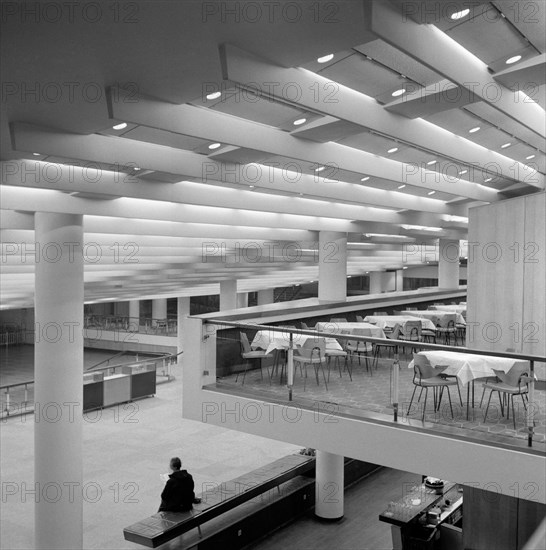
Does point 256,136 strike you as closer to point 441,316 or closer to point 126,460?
point 126,460

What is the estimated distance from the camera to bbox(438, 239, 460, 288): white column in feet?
70.3

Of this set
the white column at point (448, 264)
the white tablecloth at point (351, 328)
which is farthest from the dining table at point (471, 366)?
the white column at point (448, 264)

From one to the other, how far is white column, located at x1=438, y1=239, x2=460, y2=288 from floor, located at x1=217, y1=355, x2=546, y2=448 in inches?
540

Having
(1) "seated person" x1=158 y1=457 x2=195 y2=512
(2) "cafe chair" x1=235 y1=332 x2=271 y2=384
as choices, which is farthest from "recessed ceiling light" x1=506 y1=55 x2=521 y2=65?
(1) "seated person" x1=158 y1=457 x2=195 y2=512

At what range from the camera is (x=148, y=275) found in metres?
19.2

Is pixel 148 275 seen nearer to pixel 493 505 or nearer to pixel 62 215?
pixel 62 215

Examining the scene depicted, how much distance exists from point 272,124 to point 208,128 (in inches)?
35.3

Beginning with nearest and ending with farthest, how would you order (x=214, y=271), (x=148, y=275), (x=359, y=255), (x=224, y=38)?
(x=224, y=38), (x=148, y=275), (x=214, y=271), (x=359, y=255)

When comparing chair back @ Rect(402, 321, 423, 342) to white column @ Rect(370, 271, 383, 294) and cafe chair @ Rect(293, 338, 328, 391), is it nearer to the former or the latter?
cafe chair @ Rect(293, 338, 328, 391)

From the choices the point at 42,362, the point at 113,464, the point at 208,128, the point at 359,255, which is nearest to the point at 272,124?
the point at 208,128

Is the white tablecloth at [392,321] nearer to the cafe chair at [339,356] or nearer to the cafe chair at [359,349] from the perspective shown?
the cafe chair at [339,356]

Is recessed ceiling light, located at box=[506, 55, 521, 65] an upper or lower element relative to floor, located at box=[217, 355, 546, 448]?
upper

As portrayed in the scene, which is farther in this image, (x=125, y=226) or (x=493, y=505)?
(x=125, y=226)

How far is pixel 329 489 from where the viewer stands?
1277 centimetres
